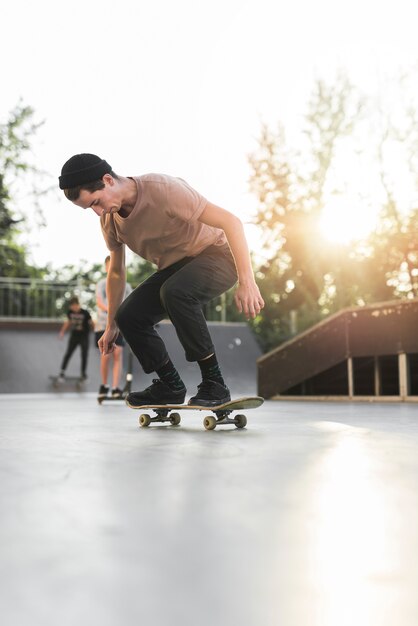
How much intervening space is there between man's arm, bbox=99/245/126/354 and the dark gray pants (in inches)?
5.5

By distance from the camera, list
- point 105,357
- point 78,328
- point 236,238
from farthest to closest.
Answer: point 78,328 < point 105,357 < point 236,238

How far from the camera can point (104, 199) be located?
3.88 meters

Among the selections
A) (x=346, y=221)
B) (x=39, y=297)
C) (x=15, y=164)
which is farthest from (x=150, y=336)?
(x=15, y=164)

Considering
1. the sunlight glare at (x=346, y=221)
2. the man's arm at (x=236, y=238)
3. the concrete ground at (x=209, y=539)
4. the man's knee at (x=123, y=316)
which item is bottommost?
the concrete ground at (x=209, y=539)

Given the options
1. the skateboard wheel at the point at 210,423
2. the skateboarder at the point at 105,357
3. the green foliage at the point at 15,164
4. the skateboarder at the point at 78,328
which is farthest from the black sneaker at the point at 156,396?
the green foliage at the point at 15,164

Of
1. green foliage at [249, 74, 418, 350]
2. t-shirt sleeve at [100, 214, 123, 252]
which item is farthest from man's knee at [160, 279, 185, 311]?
green foliage at [249, 74, 418, 350]

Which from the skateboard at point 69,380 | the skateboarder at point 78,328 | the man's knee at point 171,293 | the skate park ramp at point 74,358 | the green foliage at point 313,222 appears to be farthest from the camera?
the green foliage at point 313,222

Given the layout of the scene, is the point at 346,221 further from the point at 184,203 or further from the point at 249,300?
the point at 249,300

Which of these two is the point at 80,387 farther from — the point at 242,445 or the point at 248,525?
the point at 248,525

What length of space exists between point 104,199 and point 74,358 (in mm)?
13478

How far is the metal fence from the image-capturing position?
741 inches

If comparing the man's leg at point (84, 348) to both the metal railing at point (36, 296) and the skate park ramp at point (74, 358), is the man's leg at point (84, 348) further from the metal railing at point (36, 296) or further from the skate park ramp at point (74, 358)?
the metal railing at point (36, 296)

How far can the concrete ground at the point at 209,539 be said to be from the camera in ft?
3.95

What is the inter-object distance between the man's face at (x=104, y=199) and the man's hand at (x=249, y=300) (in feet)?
2.73
